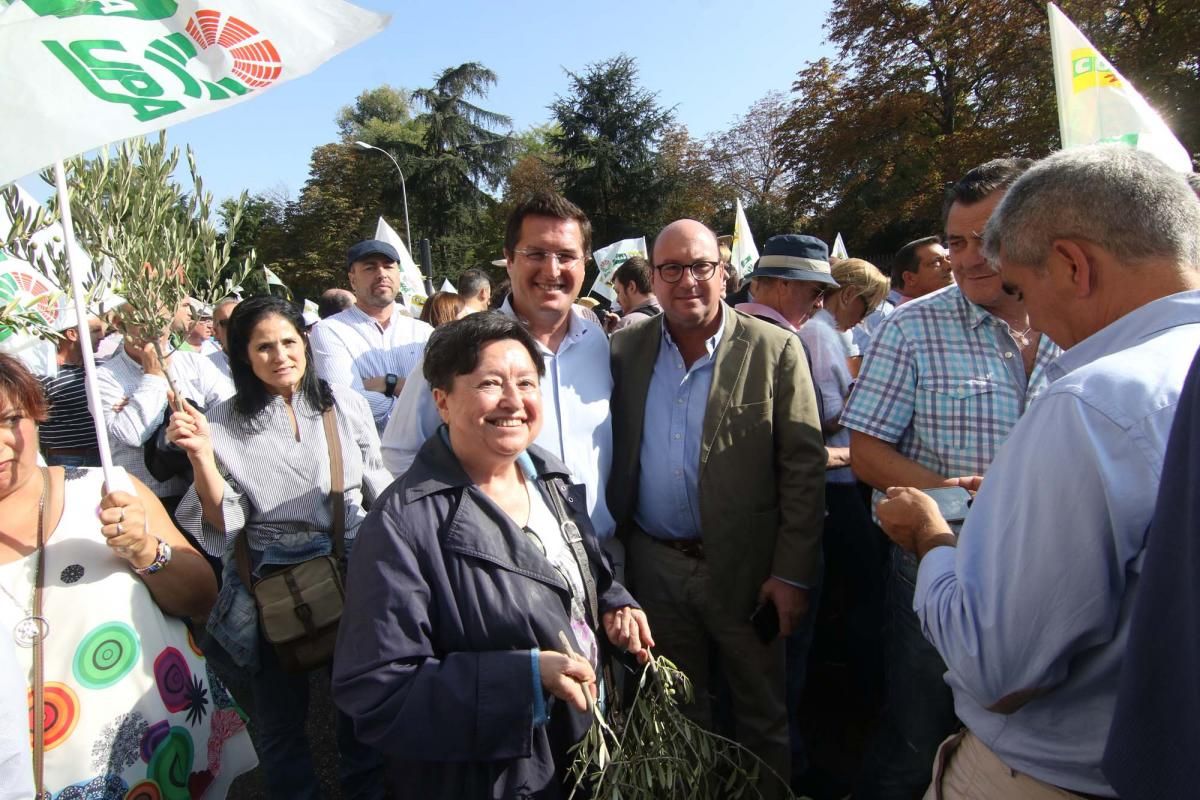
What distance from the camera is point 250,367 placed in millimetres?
2891

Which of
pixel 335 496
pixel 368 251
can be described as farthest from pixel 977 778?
pixel 368 251

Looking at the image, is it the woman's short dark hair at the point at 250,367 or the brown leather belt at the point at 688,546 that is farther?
the woman's short dark hair at the point at 250,367

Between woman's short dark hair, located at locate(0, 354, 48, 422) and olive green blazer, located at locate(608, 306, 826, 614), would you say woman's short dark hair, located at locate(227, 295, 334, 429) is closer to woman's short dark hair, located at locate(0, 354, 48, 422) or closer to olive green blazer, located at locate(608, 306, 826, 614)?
woman's short dark hair, located at locate(0, 354, 48, 422)

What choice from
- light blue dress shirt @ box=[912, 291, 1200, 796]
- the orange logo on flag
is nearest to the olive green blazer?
light blue dress shirt @ box=[912, 291, 1200, 796]

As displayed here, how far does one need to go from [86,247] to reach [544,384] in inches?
57.9

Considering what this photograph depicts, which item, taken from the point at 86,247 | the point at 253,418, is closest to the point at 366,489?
the point at 253,418

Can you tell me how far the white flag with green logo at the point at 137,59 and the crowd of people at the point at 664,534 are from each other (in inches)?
24.6

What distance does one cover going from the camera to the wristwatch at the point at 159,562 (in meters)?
2.07

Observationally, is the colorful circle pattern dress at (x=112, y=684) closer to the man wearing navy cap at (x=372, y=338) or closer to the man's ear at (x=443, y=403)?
the man's ear at (x=443, y=403)

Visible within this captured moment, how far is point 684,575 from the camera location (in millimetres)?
2633

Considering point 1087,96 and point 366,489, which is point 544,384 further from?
point 1087,96

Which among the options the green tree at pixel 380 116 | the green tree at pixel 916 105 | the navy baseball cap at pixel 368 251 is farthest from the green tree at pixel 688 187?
the navy baseball cap at pixel 368 251

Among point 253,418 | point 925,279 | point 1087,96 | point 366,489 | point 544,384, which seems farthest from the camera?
point 925,279

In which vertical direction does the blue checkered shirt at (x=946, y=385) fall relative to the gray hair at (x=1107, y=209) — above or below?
below
